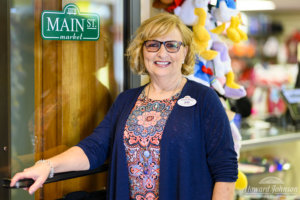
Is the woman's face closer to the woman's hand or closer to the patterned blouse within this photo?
the patterned blouse

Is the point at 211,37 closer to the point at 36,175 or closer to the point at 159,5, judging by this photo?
the point at 159,5

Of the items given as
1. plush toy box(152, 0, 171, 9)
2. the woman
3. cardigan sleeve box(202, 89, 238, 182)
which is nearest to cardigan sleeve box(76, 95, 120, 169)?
the woman

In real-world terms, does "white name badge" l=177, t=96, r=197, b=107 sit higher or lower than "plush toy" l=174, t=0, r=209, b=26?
lower

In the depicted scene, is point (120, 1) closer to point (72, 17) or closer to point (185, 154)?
point (72, 17)

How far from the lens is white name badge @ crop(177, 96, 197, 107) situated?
6.19 feet

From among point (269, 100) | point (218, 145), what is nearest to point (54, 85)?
point (218, 145)

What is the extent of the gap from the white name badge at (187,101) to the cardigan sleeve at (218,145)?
56 millimetres

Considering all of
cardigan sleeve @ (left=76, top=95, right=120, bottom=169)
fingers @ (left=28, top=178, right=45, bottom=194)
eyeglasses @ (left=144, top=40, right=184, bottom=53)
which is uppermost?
eyeglasses @ (left=144, top=40, right=184, bottom=53)

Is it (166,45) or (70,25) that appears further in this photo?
(70,25)

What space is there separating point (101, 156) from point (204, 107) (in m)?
0.56

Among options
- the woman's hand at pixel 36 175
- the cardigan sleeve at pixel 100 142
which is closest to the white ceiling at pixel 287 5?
the cardigan sleeve at pixel 100 142

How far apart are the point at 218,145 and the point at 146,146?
31 centimetres

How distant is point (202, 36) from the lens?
236cm

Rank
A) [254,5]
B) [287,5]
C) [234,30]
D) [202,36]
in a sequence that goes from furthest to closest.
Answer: [287,5]
[254,5]
[234,30]
[202,36]
